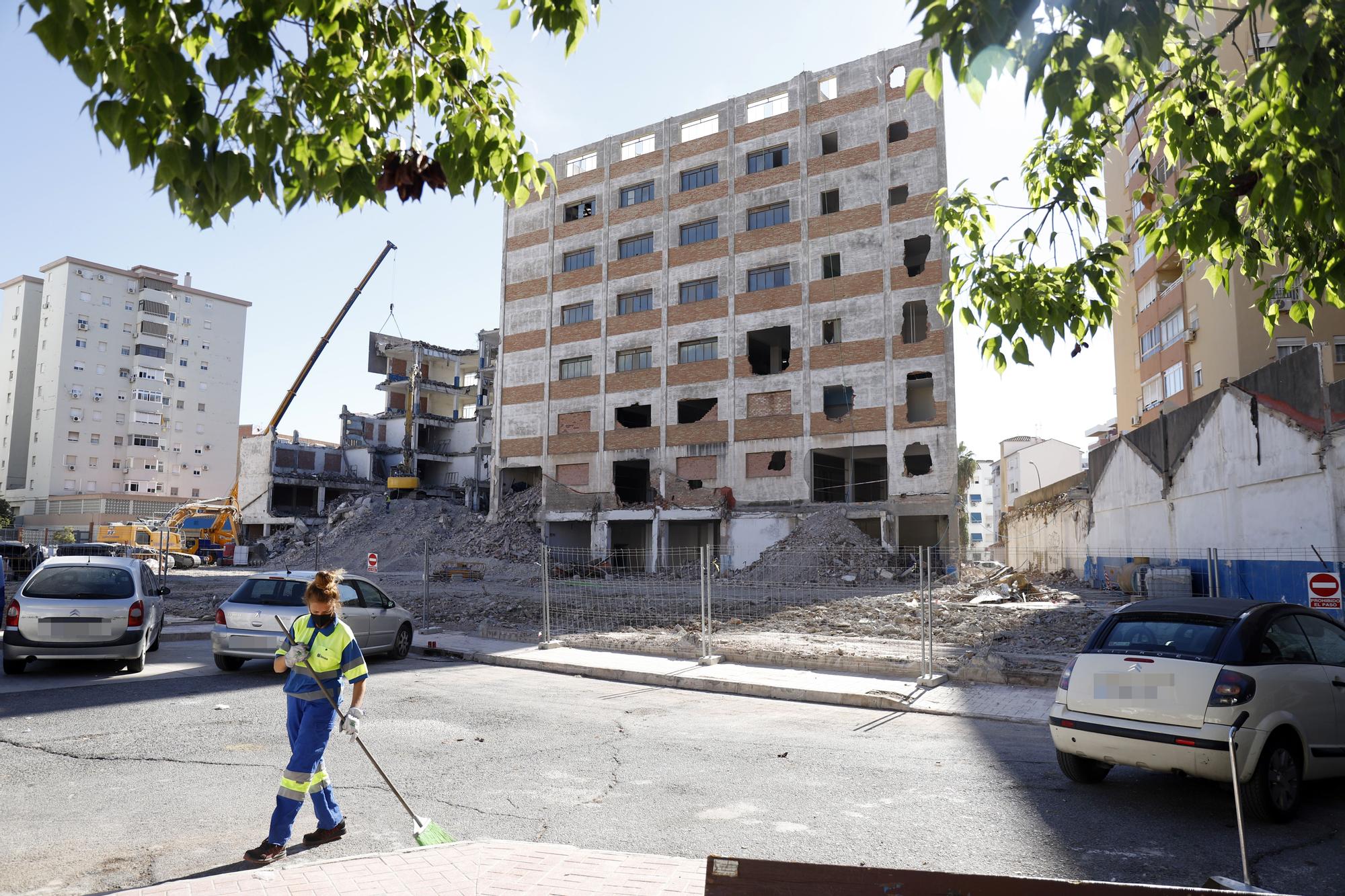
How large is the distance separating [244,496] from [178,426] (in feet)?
95.2

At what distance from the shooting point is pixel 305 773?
5.00 meters

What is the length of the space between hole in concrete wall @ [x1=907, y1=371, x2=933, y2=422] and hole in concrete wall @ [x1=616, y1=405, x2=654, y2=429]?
42.8ft

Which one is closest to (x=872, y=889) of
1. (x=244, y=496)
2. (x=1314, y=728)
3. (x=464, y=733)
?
(x=1314, y=728)

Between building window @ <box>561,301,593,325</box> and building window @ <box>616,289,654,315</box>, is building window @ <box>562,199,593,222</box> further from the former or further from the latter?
building window @ <box>616,289,654,315</box>

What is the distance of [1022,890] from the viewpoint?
2.52 metres

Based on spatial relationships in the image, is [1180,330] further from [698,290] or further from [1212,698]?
[1212,698]

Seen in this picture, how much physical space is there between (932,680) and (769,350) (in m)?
33.4

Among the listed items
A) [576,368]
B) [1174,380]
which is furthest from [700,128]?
[1174,380]

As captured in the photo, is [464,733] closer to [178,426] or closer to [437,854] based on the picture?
[437,854]

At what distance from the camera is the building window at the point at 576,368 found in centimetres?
4534

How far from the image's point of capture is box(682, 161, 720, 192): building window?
43.5 metres

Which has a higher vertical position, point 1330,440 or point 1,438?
point 1,438

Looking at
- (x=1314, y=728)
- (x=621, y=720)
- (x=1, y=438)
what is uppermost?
(x=1, y=438)

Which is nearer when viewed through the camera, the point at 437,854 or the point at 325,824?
the point at 437,854
